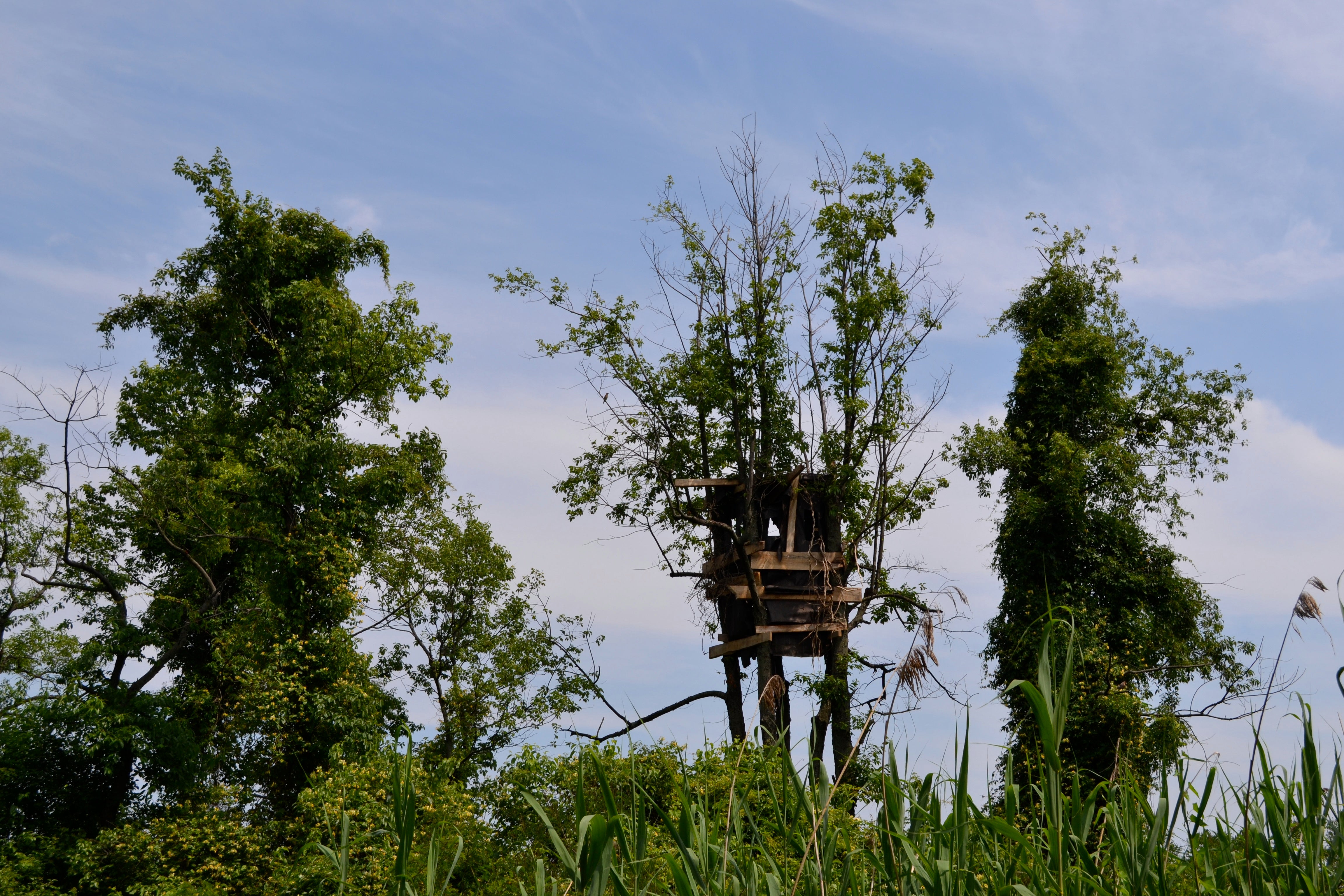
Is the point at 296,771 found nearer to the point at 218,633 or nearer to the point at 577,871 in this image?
the point at 218,633

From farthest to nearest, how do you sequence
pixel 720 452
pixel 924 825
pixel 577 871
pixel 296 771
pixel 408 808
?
pixel 296 771
pixel 720 452
pixel 924 825
pixel 408 808
pixel 577 871

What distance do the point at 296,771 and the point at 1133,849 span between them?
16.9m

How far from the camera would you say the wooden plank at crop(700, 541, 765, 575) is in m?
14.2

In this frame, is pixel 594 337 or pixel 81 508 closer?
pixel 594 337

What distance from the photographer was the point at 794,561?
1450 cm

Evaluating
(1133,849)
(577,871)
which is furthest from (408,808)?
(1133,849)

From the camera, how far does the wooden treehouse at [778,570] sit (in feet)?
46.7

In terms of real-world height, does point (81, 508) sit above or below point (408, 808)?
above

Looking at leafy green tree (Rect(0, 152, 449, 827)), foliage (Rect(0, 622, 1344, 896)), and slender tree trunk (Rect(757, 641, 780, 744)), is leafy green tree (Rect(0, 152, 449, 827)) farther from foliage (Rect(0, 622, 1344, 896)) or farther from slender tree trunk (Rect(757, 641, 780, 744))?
foliage (Rect(0, 622, 1344, 896))

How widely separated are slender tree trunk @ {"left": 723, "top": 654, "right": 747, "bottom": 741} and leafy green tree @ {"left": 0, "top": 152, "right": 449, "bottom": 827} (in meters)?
5.91

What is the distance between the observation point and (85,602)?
63.1 ft

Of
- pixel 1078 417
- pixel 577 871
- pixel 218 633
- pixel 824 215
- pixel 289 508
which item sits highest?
pixel 824 215

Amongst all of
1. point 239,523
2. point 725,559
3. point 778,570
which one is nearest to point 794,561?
point 778,570

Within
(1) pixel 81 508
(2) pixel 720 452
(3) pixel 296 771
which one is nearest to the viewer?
(2) pixel 720 452
